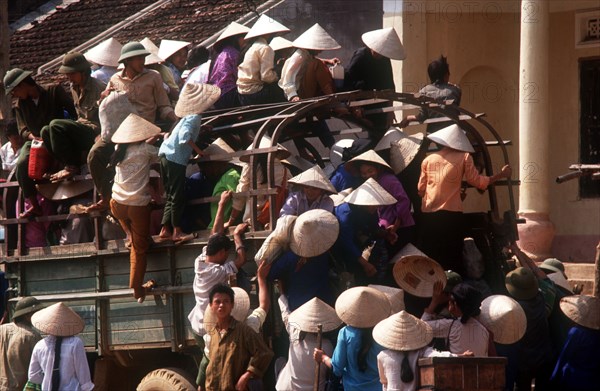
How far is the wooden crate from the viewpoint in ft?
36.6

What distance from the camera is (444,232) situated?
46.3ft

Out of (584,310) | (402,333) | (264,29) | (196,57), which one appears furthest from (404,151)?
(196,57)

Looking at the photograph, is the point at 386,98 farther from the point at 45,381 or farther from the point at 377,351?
the point at 45,381

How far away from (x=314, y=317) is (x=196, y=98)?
9.64 ft

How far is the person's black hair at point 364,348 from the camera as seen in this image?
12038 mm

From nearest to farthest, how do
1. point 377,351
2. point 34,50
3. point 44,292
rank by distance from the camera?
1. point 377,351
2. point 44,292
3. point 34,50

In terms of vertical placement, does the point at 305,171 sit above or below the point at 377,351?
above

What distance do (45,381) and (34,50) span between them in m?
12.5

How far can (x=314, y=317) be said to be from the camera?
12.5m

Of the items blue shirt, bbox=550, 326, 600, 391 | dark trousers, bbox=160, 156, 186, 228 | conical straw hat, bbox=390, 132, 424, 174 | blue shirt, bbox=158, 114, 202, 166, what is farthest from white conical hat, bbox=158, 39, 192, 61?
blue shirt, bbox=550, 326, 600, 391

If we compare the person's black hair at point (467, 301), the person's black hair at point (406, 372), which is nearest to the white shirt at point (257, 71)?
the person's black hair at point (467, 301)

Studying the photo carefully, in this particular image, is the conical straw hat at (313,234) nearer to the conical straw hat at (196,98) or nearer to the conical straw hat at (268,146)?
the conical straw hat at (268,146)

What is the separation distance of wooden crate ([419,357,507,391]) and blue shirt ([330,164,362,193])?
2896 millimetres

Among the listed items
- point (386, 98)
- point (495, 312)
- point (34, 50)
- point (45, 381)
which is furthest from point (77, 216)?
point (34, 50)
